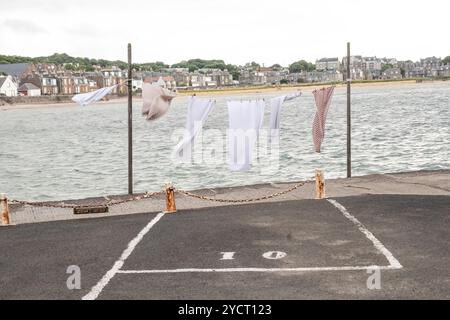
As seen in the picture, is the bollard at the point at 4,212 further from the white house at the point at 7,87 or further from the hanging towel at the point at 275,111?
the white house at the point at 7,87

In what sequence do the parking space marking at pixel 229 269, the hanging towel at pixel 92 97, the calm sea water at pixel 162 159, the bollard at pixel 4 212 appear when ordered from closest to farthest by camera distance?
the parking space marking at pixel 229 269 → the bollard at pixel 4 212 → the hanging towel at pixel 92 97 → the calm sea water at pixel 162 159

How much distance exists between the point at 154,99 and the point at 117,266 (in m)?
6.91

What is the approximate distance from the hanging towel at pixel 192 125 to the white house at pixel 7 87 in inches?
5832

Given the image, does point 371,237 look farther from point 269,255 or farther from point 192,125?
point 192,125

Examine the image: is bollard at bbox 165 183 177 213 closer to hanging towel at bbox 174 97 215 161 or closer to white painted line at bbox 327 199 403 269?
hanging towel at bbox 174 97 215 161

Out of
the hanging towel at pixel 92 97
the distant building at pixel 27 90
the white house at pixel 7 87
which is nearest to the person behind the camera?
the hanging towel at pixel 92 97

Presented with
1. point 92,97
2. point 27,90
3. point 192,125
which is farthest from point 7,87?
point 192,125

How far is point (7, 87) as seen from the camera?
513ft

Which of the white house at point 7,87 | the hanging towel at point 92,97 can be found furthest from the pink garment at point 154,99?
the white house at point 7,87

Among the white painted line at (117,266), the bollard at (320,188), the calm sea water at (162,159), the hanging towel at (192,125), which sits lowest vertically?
the calm sea water at (162,159)

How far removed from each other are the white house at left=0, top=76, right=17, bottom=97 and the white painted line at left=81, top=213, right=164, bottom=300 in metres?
151

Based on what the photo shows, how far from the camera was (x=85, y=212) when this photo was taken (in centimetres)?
1633

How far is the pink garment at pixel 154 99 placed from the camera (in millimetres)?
16734

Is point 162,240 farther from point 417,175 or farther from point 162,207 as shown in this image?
point 417,175
